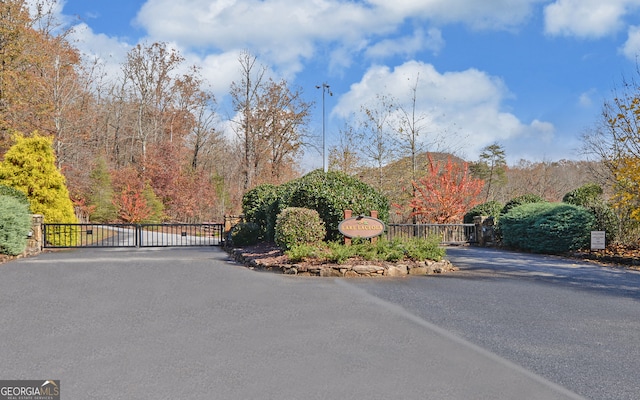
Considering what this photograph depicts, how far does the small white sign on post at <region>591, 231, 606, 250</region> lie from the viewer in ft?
43.8

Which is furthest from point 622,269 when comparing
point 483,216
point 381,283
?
point 483,216

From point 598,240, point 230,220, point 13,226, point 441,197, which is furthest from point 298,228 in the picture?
point 441,197

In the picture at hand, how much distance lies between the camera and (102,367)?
162 inches

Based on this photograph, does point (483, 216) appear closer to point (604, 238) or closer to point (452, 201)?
point (452, 201)

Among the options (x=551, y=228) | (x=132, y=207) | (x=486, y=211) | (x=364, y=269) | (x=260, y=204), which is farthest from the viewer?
(x=132, y=207)

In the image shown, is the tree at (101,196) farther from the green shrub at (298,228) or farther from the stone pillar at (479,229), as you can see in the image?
the stone pillar at (479,229)

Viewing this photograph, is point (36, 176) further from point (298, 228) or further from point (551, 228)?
point (551, 228)

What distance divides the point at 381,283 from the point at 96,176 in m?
27.1

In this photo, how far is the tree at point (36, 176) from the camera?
1703 centimetres

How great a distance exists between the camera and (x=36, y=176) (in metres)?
17.2

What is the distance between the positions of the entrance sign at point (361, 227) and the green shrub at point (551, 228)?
21.6ft

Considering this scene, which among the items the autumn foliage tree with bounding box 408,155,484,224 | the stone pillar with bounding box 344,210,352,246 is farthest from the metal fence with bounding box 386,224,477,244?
the stone pillar with bounding box 344,210,352,246

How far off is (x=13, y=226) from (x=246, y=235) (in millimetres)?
6781

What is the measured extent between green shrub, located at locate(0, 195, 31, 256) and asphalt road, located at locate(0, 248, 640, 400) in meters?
4.40
